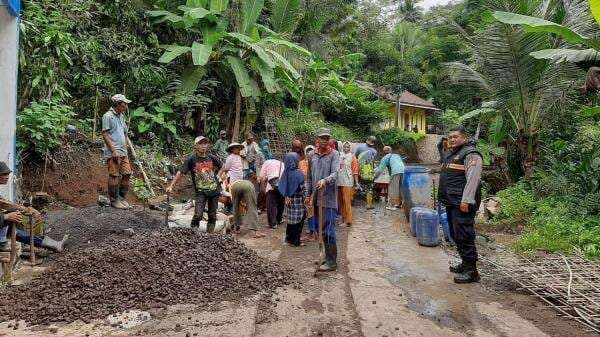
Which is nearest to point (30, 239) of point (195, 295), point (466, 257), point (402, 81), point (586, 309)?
point (195, 295)

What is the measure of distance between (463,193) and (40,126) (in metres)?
6.70

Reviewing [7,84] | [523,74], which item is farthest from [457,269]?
[7,84]

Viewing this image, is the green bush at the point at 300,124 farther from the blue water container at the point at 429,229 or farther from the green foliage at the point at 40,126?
the blue water container at the point at 429,229

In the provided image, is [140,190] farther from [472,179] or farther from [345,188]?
[472,179]

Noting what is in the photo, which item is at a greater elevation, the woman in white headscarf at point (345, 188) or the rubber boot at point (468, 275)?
the woman in white headscarf at point (345, 188)

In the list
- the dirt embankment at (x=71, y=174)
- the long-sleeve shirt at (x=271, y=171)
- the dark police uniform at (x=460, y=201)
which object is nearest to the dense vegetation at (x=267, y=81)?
the dirt embankment at (x=71, y=174)

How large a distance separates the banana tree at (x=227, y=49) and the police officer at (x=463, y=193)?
23.5ft

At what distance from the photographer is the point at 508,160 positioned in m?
11.7

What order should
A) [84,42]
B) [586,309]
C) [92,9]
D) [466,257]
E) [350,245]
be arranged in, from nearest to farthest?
[586,309], [466,257], [350,245], [84,42], [92,9]

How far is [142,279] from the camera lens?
15.3 feet

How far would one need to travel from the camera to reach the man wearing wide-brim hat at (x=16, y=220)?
195 inches

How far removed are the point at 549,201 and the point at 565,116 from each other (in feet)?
11.0

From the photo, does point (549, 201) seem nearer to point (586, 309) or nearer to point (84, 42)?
point (586, 309)

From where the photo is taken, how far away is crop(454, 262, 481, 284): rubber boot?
211 inches
